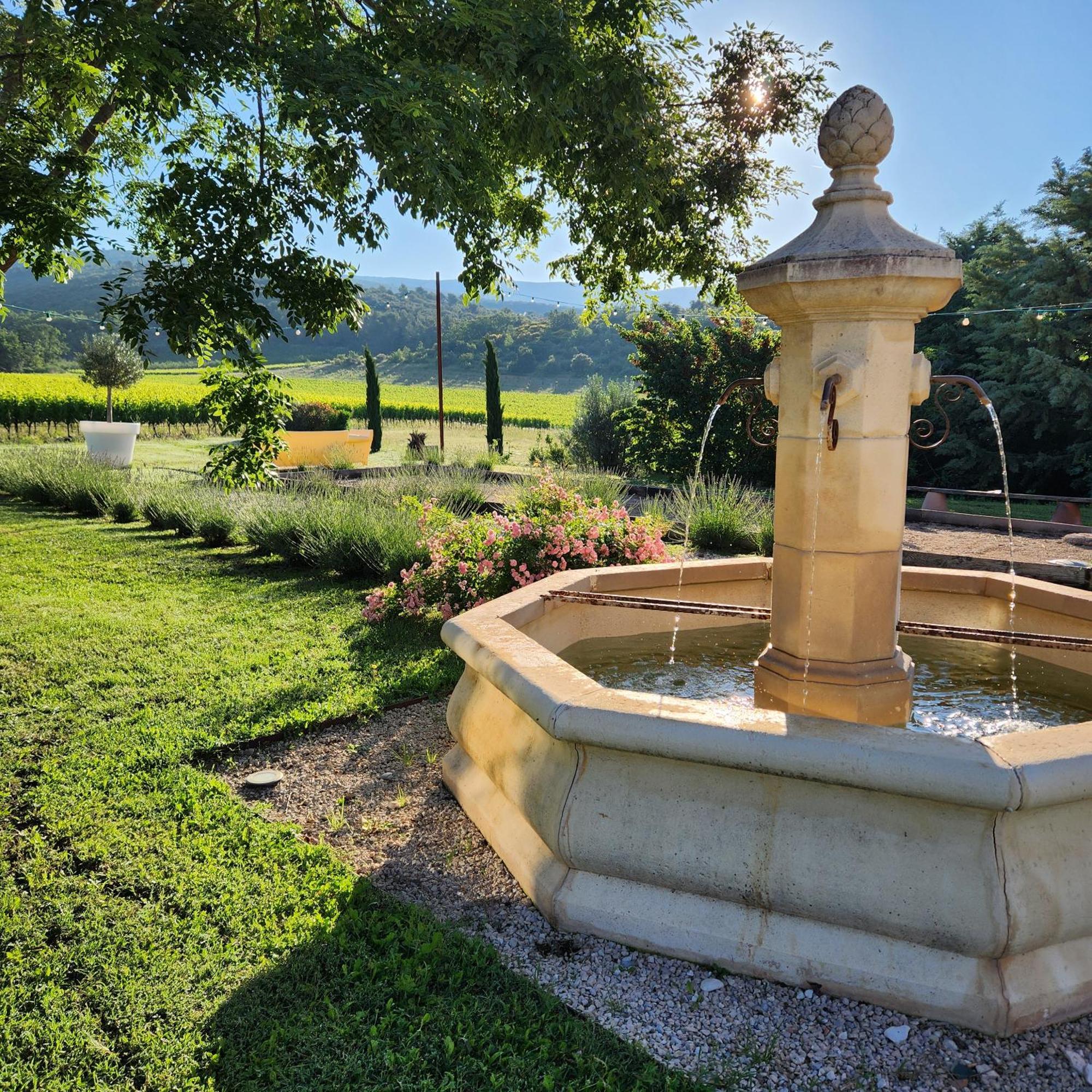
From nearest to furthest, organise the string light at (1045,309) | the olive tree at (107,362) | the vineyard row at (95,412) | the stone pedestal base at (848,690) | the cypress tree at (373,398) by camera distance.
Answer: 1. the stone pedestal base at (848,690)
2. the string light at (1045,309)
3. the olive tree at (107,362)
4. the cypress tree at (373,398)
5. the vineyard row at (95,412)

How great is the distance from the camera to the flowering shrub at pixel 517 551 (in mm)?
7125

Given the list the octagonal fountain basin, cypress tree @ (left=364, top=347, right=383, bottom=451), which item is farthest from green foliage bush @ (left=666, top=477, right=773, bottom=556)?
cypress tree @ (left=364, top=347, right=383, bottom=451)

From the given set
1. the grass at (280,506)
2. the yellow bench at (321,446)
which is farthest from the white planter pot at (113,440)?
the yellow bench at (321,446)

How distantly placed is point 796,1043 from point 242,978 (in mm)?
1719

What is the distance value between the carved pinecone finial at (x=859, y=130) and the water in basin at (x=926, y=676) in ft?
7.61

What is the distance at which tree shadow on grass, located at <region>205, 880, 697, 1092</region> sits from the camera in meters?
2.44

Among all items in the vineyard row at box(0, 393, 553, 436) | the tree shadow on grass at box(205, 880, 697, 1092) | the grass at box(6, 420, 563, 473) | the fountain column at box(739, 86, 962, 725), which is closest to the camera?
the tree shadow on grass at box(205, 880, 697, 1092)

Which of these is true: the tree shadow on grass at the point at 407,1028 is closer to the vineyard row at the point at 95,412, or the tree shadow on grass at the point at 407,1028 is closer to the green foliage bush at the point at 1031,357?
the green foliage bush at the point at 1031,357

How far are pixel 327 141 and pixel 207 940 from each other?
4.04 meters

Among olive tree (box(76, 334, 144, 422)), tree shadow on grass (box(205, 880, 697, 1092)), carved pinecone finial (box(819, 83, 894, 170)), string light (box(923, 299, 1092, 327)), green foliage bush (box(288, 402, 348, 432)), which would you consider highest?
string light (box(923, 299, 1092, 327))

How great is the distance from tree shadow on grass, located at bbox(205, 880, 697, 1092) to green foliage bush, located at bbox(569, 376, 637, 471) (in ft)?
67.4

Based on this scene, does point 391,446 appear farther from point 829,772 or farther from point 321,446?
point 829,772

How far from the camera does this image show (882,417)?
3523mm

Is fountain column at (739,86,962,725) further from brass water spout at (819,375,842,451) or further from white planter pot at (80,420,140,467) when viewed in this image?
white planter pot at (80,420,140,467)
